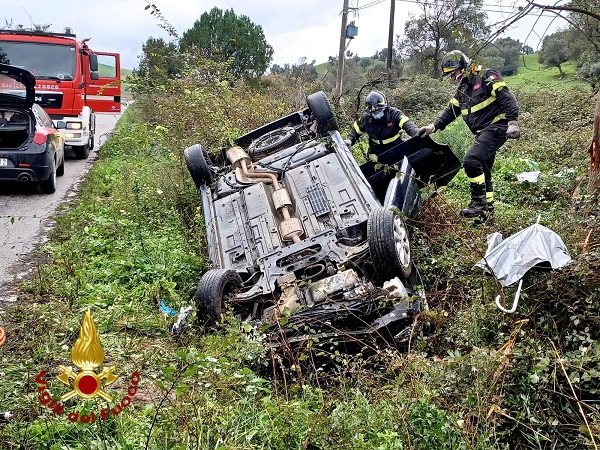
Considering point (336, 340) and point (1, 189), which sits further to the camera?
point (1, 189)

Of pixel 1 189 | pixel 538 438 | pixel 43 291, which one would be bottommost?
pixel 538 438

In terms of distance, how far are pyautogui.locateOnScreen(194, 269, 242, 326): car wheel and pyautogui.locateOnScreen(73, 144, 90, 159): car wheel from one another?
8.60 metres

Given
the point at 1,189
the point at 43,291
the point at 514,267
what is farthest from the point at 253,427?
the point at 1,189

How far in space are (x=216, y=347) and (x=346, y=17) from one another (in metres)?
15.6

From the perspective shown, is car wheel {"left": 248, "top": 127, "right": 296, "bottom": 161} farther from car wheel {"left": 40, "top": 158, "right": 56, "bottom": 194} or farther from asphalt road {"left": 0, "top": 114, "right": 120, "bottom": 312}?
car wheel {"left": 40, "top": 158, "right": 56, "bottom": 194}

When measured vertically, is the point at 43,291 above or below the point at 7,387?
above

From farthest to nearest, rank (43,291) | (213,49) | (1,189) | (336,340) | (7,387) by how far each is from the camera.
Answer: (213,49), (1,189), (43,291), (336,340), (7,387)

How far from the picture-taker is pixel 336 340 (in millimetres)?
3672

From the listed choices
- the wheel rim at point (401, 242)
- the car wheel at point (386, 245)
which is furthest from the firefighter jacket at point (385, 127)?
the car wheel at point (386, 245)

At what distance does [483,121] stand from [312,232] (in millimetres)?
2492

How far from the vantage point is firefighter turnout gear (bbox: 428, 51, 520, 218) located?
18.6 ft

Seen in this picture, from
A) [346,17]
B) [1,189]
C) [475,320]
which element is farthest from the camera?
[346,17]

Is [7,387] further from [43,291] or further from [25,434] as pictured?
[43,291]

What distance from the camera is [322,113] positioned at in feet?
20.4
